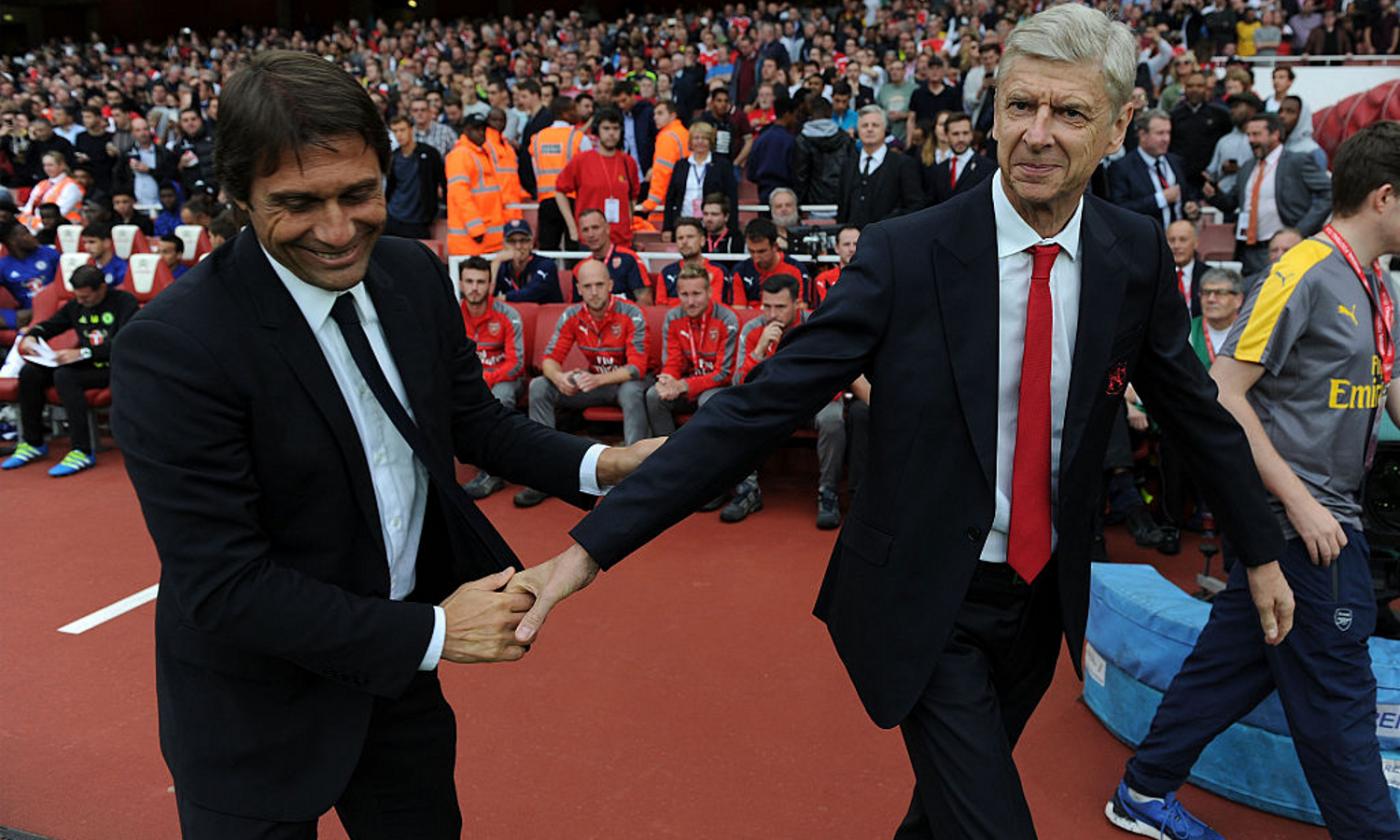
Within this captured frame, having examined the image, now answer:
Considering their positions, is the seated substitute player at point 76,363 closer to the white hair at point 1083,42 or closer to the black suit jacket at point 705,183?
the black suit jacket at point 705,183

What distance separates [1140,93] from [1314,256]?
25.8 feet

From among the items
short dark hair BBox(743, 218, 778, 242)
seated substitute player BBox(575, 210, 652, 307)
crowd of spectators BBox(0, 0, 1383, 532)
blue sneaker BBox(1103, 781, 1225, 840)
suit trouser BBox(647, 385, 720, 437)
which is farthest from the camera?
seated substitute player BBox(575, 210, 652, 307)

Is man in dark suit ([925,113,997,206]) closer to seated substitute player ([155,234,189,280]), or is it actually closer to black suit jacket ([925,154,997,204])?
black suit jacket ([925,154,997,204])

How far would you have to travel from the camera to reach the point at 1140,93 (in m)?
9.52

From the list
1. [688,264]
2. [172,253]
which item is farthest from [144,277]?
[688,264]

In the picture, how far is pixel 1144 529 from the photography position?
17.6 ft

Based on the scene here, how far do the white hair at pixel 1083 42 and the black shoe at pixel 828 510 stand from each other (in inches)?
159

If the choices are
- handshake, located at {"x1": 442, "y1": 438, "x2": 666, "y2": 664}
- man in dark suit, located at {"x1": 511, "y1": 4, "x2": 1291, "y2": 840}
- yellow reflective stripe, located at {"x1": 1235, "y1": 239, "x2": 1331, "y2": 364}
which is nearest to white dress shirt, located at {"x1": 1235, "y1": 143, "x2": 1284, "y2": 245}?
yellow reflective stripe, located at {"x1": 1235, "y1": 239, "x2": 1331, "y2": 364}

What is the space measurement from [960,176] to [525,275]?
11.1ft

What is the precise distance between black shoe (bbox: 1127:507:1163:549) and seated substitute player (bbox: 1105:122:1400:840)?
2.80 m

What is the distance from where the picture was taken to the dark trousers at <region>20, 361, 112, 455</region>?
24.1 ft

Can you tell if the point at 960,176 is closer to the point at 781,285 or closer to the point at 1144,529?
the point at 781,285

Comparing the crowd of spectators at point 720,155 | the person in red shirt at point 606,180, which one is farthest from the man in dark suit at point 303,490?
the person in red shirt at point 606,180

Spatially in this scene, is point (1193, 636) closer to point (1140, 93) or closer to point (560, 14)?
point (1140, 93)
